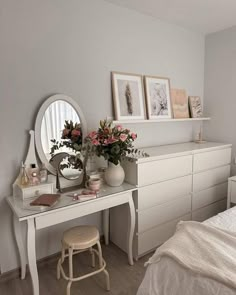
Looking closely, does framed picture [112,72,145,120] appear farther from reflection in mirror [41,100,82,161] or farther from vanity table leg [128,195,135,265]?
vanity table leg [128,195,135,265]

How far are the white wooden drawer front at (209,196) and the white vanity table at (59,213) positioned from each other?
93 centimetres

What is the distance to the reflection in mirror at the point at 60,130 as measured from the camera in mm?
2072

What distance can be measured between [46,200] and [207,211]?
6.59ft

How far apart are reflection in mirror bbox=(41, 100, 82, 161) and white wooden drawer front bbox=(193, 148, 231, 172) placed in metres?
1.32

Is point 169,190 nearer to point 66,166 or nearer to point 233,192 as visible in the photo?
point 233,192

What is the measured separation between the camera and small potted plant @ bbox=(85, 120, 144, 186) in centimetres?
200

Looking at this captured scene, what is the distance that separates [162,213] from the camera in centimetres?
236

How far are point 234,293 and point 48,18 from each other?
7.51ft

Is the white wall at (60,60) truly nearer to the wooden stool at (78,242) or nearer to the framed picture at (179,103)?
the framed picture at (179,103)

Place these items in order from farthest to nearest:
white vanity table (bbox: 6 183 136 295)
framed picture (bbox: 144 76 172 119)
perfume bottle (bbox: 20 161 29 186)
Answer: framed picture (bbox: 144 76 172 119) → perfume bottle (bbox: 20 161 29 186) → white vanity table (bbox: 6 183 136 295)

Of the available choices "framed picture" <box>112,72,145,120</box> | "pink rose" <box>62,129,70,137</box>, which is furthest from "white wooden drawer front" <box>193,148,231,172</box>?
"pink rose" <box>62,129,70,137</box>

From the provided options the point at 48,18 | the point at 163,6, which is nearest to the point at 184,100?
the point at 163,6

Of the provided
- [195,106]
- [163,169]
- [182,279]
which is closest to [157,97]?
[195,106]

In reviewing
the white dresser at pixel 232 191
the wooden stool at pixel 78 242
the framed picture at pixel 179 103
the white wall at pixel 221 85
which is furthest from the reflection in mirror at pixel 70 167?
the white wall at pixel 221 85
